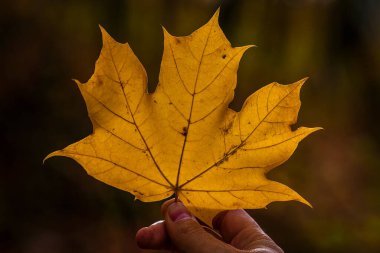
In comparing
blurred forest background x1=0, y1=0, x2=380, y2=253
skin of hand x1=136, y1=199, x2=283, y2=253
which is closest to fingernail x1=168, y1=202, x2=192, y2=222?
skin of hand x1=136, y1=199, x2=283, y2=253

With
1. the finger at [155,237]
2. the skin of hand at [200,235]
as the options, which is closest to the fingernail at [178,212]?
the skin of hand at [200,235]

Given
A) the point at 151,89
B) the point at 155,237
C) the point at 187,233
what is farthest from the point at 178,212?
the point at 151,89

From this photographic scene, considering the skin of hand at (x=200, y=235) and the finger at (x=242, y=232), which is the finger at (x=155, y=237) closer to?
the skin of hand at (x=200, y=235)

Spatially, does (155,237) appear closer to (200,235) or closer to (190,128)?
(200,235)

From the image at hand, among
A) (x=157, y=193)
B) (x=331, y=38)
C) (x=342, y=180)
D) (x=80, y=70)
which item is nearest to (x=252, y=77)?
(x=331, y=38)

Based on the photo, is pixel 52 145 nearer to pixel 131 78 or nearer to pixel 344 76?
pixel 131 78

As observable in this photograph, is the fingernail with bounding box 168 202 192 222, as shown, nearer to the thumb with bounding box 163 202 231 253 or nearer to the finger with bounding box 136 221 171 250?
the thumb with bounding box 163 202 231 253
